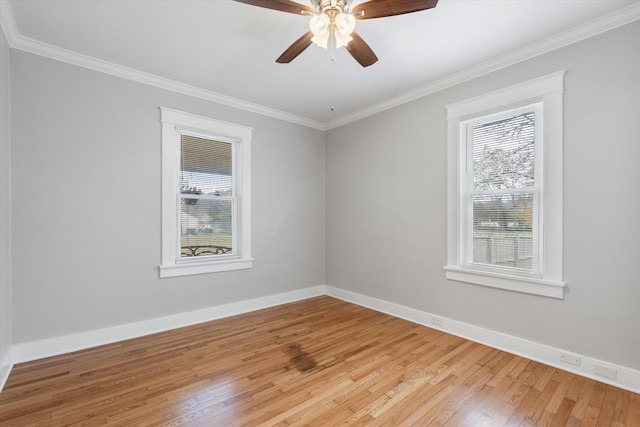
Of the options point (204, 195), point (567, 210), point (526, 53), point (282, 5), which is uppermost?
point (526, 53)

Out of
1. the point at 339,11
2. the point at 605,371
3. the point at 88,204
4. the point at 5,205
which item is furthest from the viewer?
the point at 88,204

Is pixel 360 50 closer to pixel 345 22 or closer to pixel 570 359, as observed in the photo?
pixel 345 22

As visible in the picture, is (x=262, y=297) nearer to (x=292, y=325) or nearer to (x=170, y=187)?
(x=292, y=325)

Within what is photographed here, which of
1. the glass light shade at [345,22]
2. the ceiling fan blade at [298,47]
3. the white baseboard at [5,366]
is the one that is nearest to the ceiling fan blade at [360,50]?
the glass light shade at [345,22]

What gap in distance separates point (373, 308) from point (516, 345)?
5.63ft

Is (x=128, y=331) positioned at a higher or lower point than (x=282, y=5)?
lower

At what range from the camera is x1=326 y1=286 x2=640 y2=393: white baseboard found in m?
2.19

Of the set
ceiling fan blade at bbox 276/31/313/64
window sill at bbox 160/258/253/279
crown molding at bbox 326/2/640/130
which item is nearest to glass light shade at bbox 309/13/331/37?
ceiling fan blade at bbox 276/31/313/64

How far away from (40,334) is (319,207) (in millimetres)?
3549

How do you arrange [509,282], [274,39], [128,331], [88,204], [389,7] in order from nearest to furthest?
[389,7], [274,39], [509,282], [88,204], [128,331]

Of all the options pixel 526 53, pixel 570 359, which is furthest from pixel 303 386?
pixel 526 53

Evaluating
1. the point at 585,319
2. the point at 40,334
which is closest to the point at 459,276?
the point at 585,319

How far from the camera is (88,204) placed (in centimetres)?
289

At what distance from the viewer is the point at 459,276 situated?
10.3ft
